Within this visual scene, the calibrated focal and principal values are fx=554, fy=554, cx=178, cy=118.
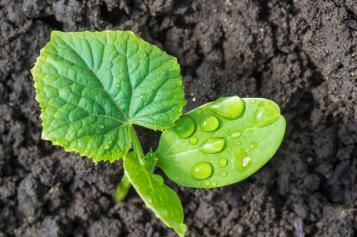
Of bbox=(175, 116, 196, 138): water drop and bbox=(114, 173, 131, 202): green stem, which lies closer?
bbox=(175, 116, 196, 138): water drop

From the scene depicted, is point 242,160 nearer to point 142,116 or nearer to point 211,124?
point 211,124

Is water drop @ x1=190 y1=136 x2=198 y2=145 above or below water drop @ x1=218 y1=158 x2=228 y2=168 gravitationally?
above

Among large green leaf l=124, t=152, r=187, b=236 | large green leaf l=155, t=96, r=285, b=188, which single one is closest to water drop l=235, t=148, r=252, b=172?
large green leaf l=155, t=96, r=285, b=188

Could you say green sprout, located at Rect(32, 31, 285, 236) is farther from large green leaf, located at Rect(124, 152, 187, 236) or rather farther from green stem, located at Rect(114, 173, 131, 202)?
green stem, located at Rect(114, 173, 131, 202)

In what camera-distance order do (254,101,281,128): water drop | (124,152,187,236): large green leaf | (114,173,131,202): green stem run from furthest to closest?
1. (114,173,131,202): green stem
2. (254,101,281,128): water drop
3. (124,152,187,236): large green leaf

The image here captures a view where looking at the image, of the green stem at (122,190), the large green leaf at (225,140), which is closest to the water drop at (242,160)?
the large green leaf at (225,140)

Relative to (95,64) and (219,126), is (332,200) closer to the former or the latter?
(219,126)

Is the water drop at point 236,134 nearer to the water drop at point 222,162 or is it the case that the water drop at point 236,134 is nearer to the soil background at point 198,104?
the water drop at point 222,162

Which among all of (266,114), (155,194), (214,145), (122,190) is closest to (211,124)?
(214,145)

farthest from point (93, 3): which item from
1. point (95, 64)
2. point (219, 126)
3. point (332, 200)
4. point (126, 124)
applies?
point (332, 200)
